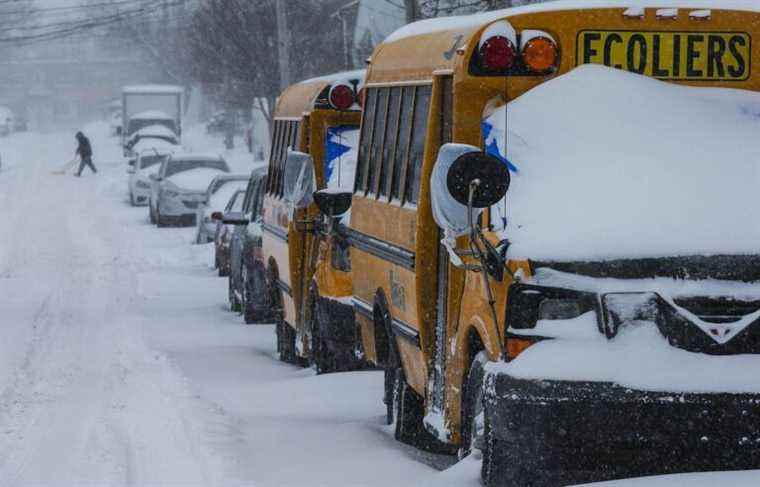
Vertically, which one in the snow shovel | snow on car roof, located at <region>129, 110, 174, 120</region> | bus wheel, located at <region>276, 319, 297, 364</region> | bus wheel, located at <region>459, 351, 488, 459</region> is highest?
bus wheel, located at <region>459, 351, 488, 459</region>

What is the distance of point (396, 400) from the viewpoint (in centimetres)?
1020

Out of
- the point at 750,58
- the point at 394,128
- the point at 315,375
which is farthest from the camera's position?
the point at 315,375

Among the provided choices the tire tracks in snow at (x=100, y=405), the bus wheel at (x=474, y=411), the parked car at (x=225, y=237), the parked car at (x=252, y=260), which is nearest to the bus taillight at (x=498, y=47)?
the bus wheel at (x=474, y=411)

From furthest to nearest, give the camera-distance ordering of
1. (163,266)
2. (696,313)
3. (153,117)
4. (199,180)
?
(153,117) → (199,180) → (163,266) → (696,313)

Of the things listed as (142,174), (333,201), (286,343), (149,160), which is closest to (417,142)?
(333,201)

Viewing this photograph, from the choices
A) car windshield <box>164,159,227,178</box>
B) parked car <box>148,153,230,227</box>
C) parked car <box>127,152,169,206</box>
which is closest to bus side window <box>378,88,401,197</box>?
parked car <box>148,153,230,227</box>

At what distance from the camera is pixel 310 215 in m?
13.7

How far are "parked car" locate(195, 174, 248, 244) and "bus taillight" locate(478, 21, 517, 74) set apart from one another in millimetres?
20054

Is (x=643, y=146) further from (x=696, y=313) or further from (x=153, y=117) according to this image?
(x=153, y=117)

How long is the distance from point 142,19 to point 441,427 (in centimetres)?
9725

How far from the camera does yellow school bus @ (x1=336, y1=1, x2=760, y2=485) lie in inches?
279

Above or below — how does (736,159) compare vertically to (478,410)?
above

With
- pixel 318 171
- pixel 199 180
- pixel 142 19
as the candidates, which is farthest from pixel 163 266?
pixel 142 19

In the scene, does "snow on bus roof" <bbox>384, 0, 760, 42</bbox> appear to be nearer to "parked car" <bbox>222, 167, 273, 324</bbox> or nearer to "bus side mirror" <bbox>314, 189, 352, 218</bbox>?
"bus side mirror" <bbox>314, 189, 352, 218</bbox>
